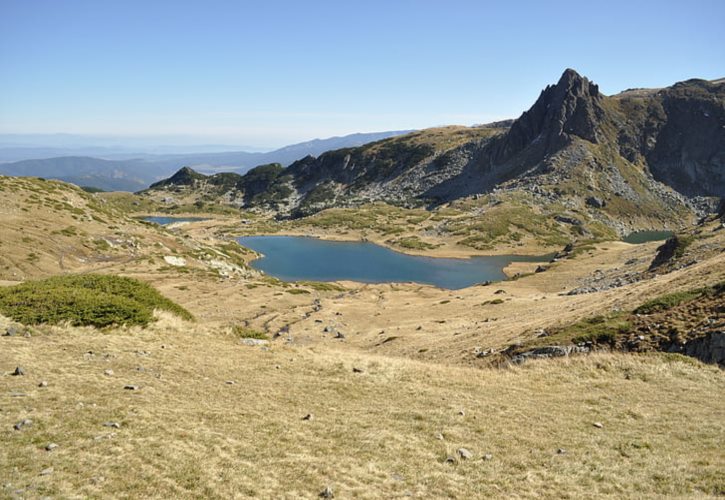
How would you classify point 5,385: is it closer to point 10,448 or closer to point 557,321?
point 10,448

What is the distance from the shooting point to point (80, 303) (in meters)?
25.6

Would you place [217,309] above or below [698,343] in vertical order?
below

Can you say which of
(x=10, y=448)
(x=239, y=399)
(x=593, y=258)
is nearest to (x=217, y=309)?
(x=239, y=399)

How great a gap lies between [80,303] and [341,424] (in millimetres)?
18095

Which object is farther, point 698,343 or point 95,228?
point 95,228

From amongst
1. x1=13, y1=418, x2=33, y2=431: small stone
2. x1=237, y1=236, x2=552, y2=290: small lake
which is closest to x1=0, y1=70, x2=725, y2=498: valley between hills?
x1=13, y1=418, x2=33, y2=431: small stone

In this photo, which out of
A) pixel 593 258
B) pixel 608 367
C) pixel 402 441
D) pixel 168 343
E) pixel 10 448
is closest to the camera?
pixel 10 448

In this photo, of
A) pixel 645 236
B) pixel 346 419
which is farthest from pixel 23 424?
pixel 645 236

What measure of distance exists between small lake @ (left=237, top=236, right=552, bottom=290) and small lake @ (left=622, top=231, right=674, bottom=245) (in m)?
60.0

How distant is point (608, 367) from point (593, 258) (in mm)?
89179

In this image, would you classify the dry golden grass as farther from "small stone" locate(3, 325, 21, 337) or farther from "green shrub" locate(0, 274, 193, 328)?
"green shrub" locate(0, 274, 193, 328)

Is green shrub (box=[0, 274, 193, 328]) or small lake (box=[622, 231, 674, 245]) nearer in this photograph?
green shrub (box=[0, 274, 193, 328])

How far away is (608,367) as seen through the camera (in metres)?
22.5

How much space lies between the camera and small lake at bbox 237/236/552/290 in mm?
112875
